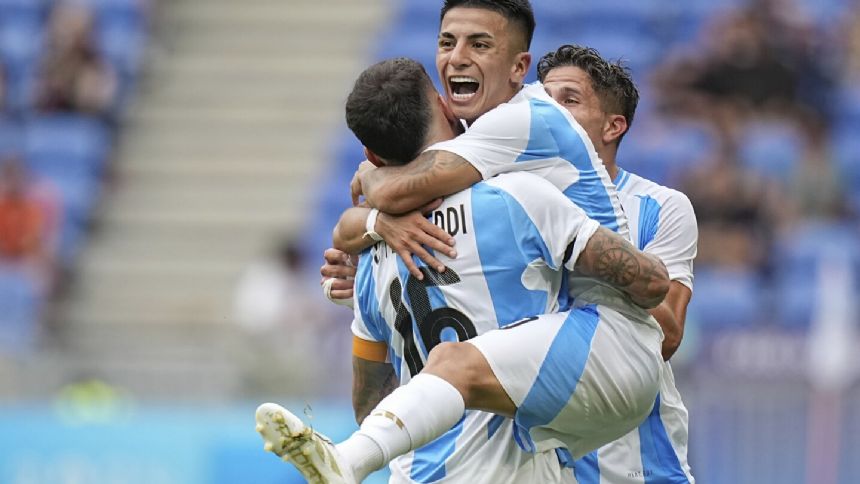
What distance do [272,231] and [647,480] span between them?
8.69 m

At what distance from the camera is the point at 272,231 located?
14297mm

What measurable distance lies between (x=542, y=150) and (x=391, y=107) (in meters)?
0.48

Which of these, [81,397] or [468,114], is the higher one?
[468,114]

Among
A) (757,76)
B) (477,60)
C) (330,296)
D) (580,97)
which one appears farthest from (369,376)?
(757,76)

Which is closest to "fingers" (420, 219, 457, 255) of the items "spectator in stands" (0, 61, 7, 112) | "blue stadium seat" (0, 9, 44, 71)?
"spectator in stands" (0, 61, 7, 112)

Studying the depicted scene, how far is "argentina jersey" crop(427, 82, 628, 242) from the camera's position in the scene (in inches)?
205

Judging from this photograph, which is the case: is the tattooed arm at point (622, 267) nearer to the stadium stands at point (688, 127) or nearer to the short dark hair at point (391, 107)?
the short dark hair at point (391, 107)

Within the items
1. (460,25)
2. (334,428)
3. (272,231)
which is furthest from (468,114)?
(272,231)

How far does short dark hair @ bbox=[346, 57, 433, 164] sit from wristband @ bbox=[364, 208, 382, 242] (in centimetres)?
22

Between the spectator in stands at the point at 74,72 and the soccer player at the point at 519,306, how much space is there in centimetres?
967

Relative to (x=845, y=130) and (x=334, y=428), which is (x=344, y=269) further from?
(x=845, y=130)

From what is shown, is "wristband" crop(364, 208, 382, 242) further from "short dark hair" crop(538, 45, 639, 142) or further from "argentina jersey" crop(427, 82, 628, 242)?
"short dark hair" crop(538, 45, 639, 142)

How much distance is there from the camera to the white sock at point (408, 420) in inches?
185

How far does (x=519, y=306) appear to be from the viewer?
5.20m
